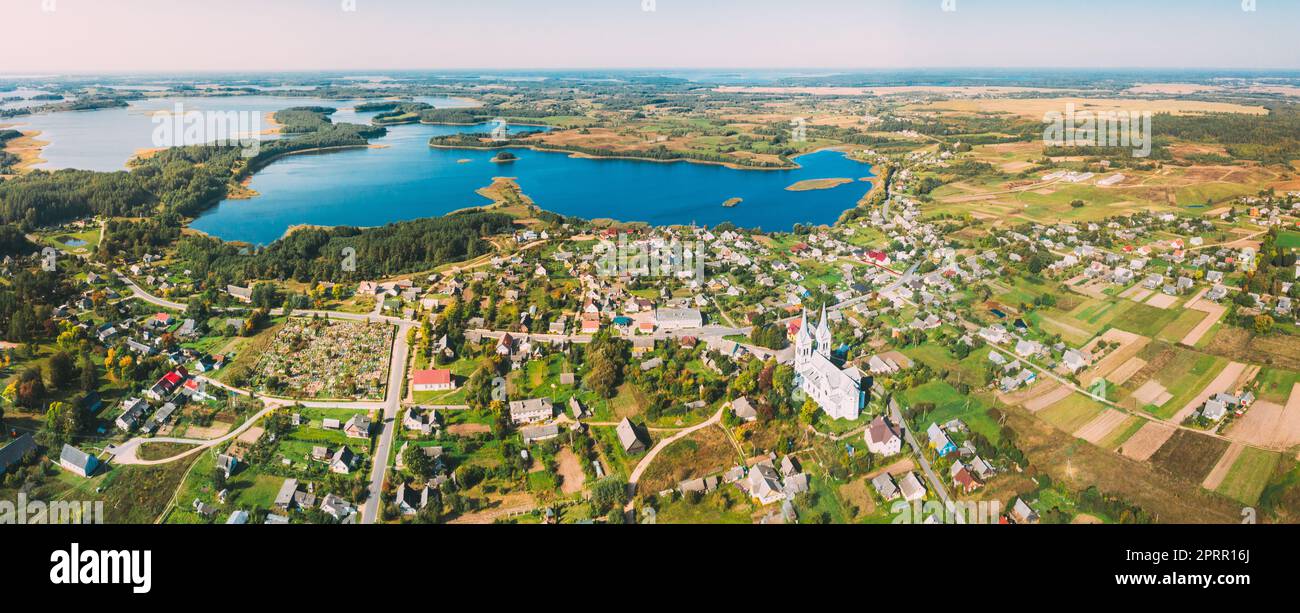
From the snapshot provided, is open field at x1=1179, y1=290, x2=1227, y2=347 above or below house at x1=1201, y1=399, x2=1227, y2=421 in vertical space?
above

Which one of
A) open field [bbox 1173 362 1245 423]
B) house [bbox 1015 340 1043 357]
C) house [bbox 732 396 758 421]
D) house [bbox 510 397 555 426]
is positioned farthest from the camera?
house [bbox 1015 340 1043 357]

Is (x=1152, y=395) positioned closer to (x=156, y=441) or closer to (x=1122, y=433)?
(x=1122, y=433)

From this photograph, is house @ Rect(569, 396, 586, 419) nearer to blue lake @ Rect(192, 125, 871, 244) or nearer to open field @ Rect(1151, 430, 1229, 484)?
open field @ Rect(1151, 430, 1229, 484)

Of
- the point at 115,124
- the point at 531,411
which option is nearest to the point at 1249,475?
the point at 531,411

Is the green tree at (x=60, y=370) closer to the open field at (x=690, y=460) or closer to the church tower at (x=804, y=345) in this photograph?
the open field at (x=690, y=460)

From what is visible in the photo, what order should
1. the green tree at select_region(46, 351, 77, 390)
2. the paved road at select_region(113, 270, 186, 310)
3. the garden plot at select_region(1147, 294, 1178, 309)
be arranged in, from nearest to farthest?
1. the green tree at select_region(46, 351, 77, 390)
2. the garden plot at select_region(1147, 294, 1178, 309)
3. the paved road at select_region(113, 270, 186, 310)

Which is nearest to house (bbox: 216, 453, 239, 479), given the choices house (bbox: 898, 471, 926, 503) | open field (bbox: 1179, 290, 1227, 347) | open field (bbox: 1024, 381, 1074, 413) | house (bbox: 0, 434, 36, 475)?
house (bbox: 0, 434, 36, 475)

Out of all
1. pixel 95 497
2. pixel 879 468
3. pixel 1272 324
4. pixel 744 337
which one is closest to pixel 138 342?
pixel 95 497
